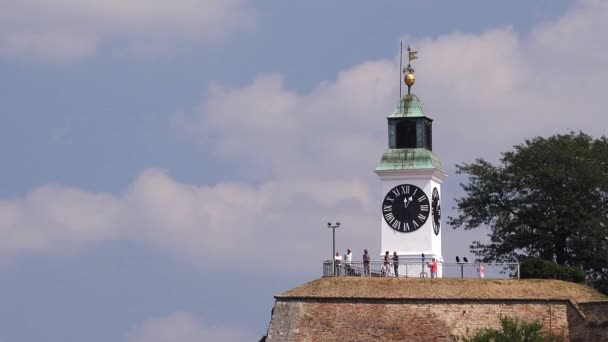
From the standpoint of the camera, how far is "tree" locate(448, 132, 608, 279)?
80938 mm

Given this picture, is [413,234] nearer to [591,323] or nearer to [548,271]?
[548,271]

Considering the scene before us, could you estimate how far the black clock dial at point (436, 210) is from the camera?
260ft

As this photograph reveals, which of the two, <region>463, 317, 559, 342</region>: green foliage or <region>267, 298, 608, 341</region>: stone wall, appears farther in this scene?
<region>267, 298, 608, 341</region>: stone wall

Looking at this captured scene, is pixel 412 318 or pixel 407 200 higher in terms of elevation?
pixel 407 200

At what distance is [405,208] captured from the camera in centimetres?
7931

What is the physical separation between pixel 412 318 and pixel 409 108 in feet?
34.9

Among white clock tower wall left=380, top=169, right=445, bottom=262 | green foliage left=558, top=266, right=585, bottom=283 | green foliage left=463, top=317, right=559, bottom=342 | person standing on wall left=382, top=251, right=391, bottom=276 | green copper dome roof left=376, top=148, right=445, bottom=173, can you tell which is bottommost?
green foliage left=463, top=317, right=559, bottom=342

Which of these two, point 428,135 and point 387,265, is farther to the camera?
point 428,135

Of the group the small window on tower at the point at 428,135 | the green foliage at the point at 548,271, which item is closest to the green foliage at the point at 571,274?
the green foliage at the point at 548,271

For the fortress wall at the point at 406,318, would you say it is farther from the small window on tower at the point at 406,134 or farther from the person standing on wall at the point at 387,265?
the small window on tower at the point at 406,134

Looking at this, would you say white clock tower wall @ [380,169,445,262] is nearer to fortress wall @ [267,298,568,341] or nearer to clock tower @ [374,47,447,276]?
clock tower @ [374,47,447,276]

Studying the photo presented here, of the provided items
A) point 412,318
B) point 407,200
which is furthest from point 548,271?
point 407,200

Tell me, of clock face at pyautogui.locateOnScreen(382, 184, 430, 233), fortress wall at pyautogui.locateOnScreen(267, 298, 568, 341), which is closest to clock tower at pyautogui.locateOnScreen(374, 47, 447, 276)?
clock face at pyautogui.locateOnScreen(382, 184, 430, 233)

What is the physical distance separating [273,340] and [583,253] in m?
15.0
